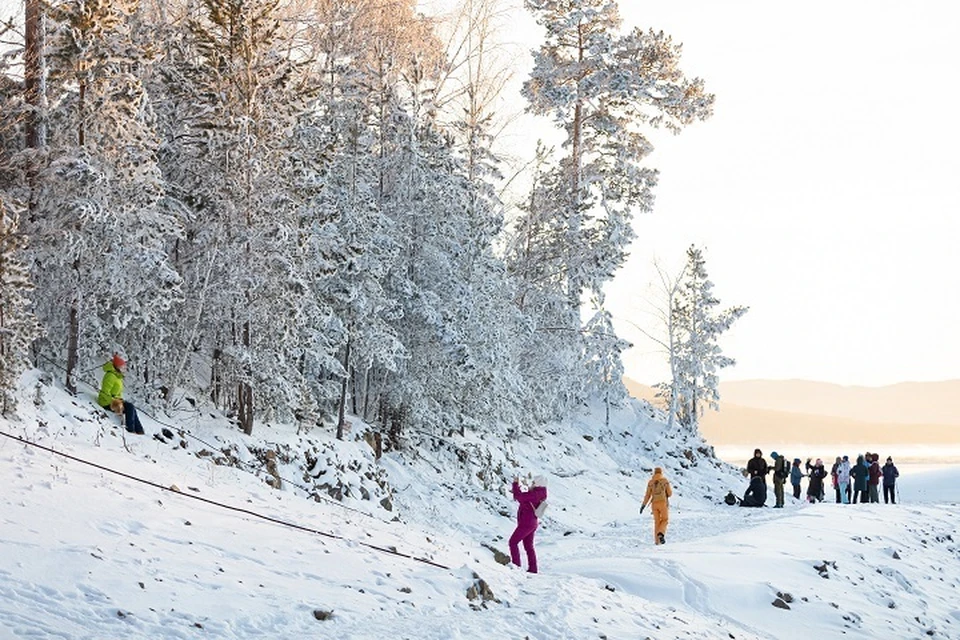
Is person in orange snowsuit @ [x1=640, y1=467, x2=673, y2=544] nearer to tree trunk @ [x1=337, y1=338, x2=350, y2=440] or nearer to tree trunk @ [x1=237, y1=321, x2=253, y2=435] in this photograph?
tree trunk @ [x1=337, y1=338, x2=350, y2=440]

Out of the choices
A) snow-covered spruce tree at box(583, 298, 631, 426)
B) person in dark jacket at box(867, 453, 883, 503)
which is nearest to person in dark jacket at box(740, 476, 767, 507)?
person in dark jacket at box(867, 453, 883, 503)

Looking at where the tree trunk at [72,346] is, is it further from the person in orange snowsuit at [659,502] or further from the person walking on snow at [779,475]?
the person walking on snow at [779,475]

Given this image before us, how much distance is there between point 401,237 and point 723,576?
13802mm

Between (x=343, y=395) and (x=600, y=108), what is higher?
(x=600, y=108)

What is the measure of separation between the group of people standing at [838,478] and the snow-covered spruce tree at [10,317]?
20.4 metres

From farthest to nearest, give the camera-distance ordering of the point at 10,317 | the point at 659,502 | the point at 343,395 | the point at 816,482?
the point at 816,482 < the point at 343,395 < the point at 659,502 < the point at 10,317

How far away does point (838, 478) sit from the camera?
33625 millimetres

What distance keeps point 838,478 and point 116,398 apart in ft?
84.9

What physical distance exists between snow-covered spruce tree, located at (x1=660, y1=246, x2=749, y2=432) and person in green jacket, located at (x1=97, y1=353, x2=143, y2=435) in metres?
33.1

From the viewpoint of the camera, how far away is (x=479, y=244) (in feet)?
89.0

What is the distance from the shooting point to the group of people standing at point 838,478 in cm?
2945

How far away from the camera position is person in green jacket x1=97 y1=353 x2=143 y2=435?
16984 millimetres

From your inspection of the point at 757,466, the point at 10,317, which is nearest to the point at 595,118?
the point at 757,466

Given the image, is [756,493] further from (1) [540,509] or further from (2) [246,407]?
(1) [540,509]
